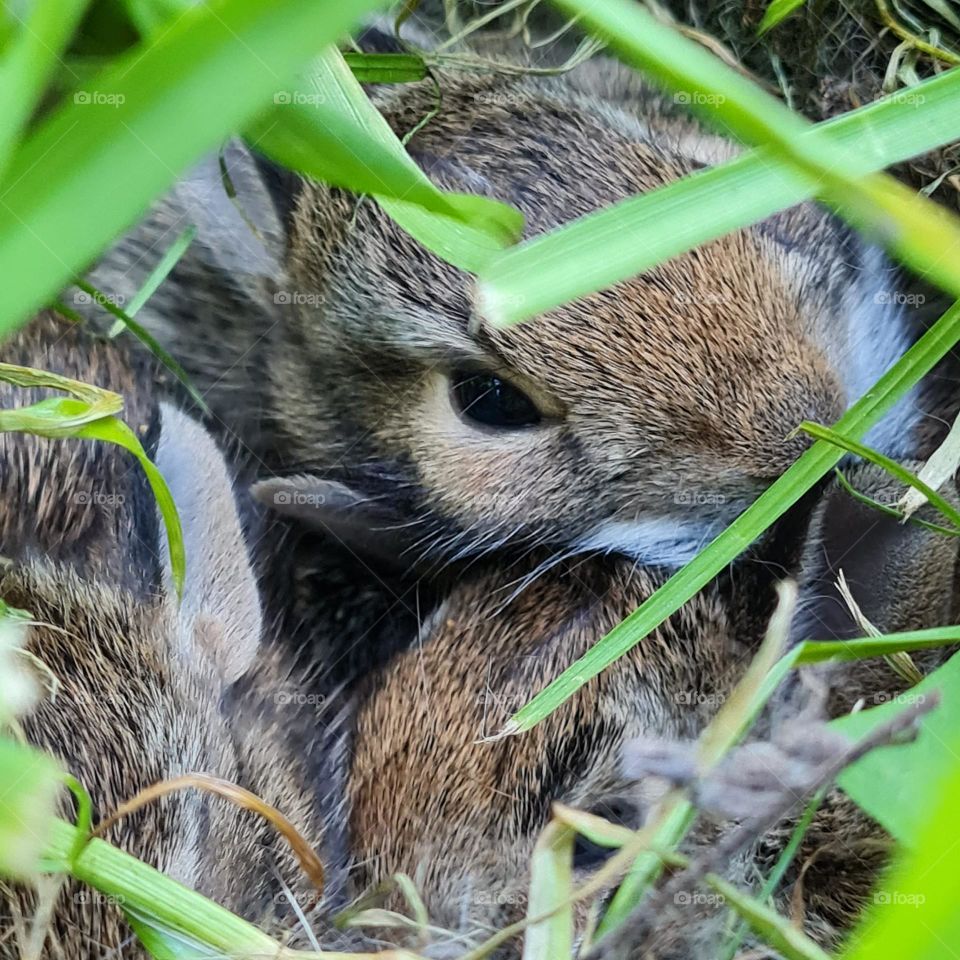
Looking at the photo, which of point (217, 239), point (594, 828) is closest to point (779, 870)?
point (594, 828)

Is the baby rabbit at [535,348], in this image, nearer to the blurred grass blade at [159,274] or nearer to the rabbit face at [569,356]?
the rabbit face at [569,356]

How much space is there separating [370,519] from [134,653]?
1.60ft

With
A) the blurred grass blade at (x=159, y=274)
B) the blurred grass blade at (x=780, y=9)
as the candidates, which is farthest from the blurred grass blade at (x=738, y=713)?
the blurred grass blade at (x=159, y=274)

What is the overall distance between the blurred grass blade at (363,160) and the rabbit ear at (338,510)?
0.70 m

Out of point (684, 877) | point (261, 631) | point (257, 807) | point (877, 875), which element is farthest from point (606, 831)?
point (261, 631)

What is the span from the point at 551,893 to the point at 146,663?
719 mm

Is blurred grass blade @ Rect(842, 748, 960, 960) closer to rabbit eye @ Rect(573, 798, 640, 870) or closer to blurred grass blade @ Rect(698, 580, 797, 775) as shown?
blurred grass blade @ Rect(698, 580, 797, 775)

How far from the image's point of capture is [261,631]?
5.91 ft

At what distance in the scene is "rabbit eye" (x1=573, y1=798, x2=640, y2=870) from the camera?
5.09ft

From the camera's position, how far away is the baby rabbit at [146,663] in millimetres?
1392

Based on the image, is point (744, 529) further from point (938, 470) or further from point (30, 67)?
point (30, 67)

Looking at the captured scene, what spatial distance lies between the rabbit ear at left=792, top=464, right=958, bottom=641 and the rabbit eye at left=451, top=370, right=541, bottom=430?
1.58ft

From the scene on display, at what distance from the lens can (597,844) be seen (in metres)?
1.56

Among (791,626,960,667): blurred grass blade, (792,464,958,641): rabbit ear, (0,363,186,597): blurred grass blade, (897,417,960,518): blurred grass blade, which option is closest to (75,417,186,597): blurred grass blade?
(0,363,186,597): blurred grass blade
